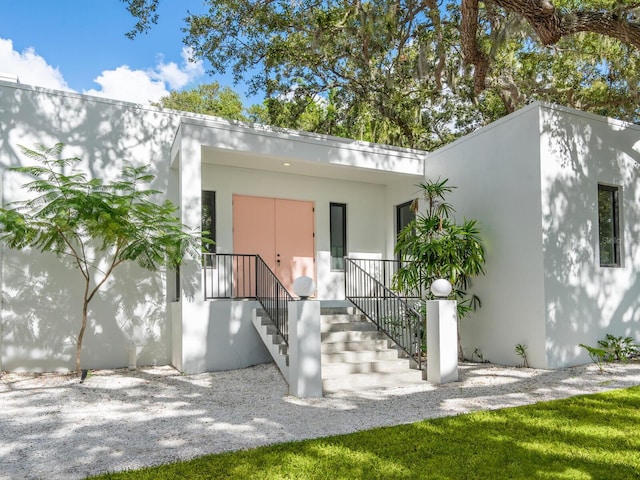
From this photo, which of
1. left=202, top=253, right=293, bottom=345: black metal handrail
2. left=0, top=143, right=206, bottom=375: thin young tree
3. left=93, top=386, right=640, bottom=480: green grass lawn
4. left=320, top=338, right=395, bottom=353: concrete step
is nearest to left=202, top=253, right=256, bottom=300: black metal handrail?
left=202, top=253, right=293, bottom=345: black metal handrail

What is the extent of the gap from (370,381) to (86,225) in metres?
4.91

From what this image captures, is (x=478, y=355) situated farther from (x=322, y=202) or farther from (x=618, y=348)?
(x=322, y=202)

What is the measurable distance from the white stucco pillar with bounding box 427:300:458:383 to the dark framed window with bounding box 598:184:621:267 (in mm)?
3530

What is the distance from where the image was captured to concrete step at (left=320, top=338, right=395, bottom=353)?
25.3ft

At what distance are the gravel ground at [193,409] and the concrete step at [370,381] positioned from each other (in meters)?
0.25

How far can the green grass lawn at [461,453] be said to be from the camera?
142 inches

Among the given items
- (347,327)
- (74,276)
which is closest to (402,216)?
(347,327)

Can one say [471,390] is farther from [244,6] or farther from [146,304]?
[244,6]

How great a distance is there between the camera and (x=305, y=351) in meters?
6.20

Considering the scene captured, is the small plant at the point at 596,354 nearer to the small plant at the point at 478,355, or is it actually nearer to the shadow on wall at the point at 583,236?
the shadow on wall at the point at 583,236

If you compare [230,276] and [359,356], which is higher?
[230,276]

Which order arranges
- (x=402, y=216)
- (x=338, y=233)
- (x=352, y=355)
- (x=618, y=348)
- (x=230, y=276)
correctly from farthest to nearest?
1. (x=402, y=216)
2. (x=338, y=233)
3. (x=230, y=276)
4. (x=618, y=348)
5. (x=352, y=355)

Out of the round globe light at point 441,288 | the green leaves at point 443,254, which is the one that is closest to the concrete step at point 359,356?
the round globe light at point 441,288

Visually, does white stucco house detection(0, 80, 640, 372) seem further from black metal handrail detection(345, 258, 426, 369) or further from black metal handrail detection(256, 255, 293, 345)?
black metal handrail detection(345, 258, 426, 369)
